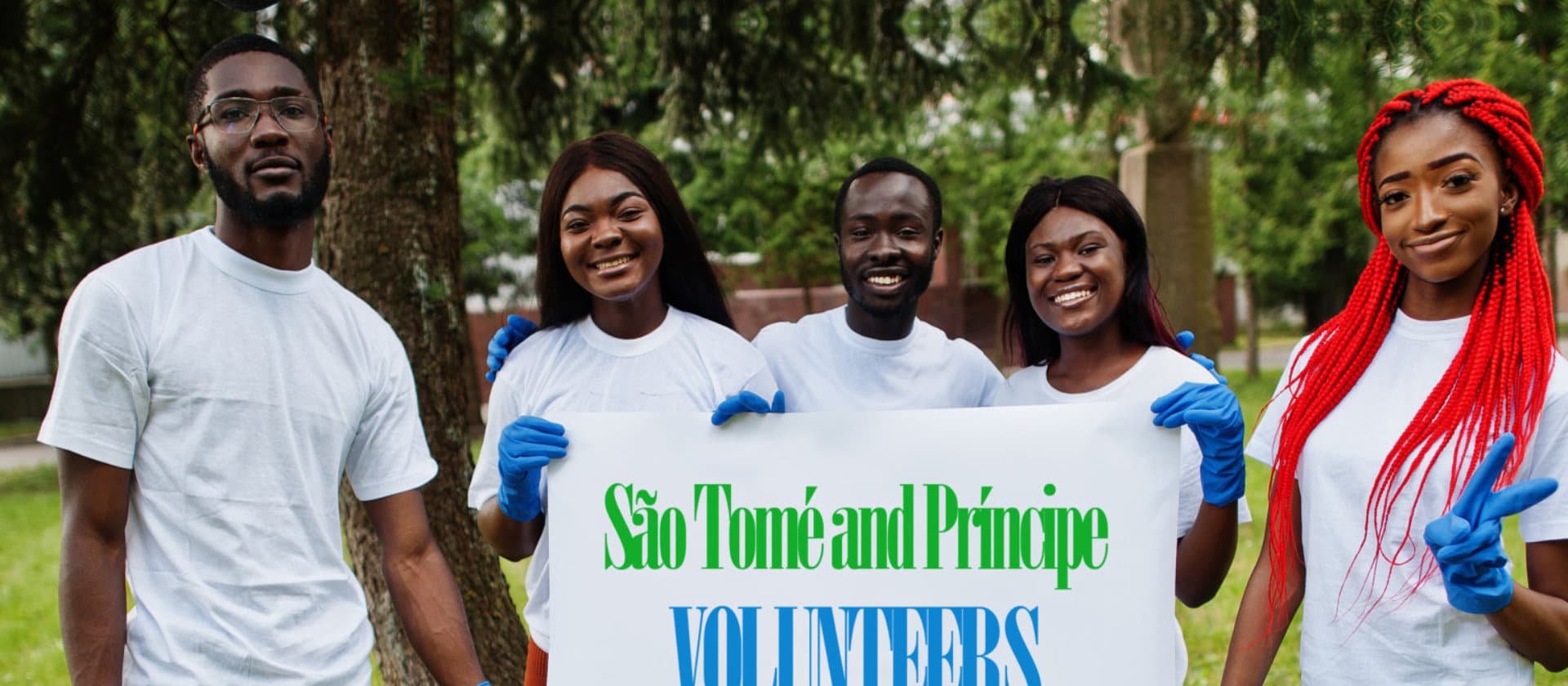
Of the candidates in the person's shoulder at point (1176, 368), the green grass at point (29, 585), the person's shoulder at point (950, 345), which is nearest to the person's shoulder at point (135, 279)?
the person's shoulder at point (950, 345)

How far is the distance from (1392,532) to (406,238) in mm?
2798

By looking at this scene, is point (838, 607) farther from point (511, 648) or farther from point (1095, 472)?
point (511, 648)

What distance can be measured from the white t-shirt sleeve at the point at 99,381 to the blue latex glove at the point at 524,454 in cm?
61

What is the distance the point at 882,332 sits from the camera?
2670 mm

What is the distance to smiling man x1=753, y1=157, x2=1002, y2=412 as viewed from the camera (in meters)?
2.57

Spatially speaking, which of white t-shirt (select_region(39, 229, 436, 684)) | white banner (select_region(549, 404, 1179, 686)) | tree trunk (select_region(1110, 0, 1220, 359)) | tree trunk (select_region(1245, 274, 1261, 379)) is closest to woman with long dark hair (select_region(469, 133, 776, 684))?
white banner (select_region(549, 404, 1179, 686))

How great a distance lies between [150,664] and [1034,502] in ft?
4.97

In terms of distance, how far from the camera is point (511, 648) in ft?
12.6

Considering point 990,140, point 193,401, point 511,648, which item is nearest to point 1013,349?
point 193,401

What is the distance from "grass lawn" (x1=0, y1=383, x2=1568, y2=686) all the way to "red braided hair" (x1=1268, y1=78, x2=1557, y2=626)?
3.00 meters

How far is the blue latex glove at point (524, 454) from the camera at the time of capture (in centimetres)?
220

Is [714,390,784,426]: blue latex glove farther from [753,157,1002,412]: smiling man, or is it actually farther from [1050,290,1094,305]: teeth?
[1050,290,1094,305]: teeth

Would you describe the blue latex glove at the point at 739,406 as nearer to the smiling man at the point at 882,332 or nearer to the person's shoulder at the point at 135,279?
the smiling man at the point at 882,332

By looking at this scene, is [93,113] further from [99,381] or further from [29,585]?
[99,381]
